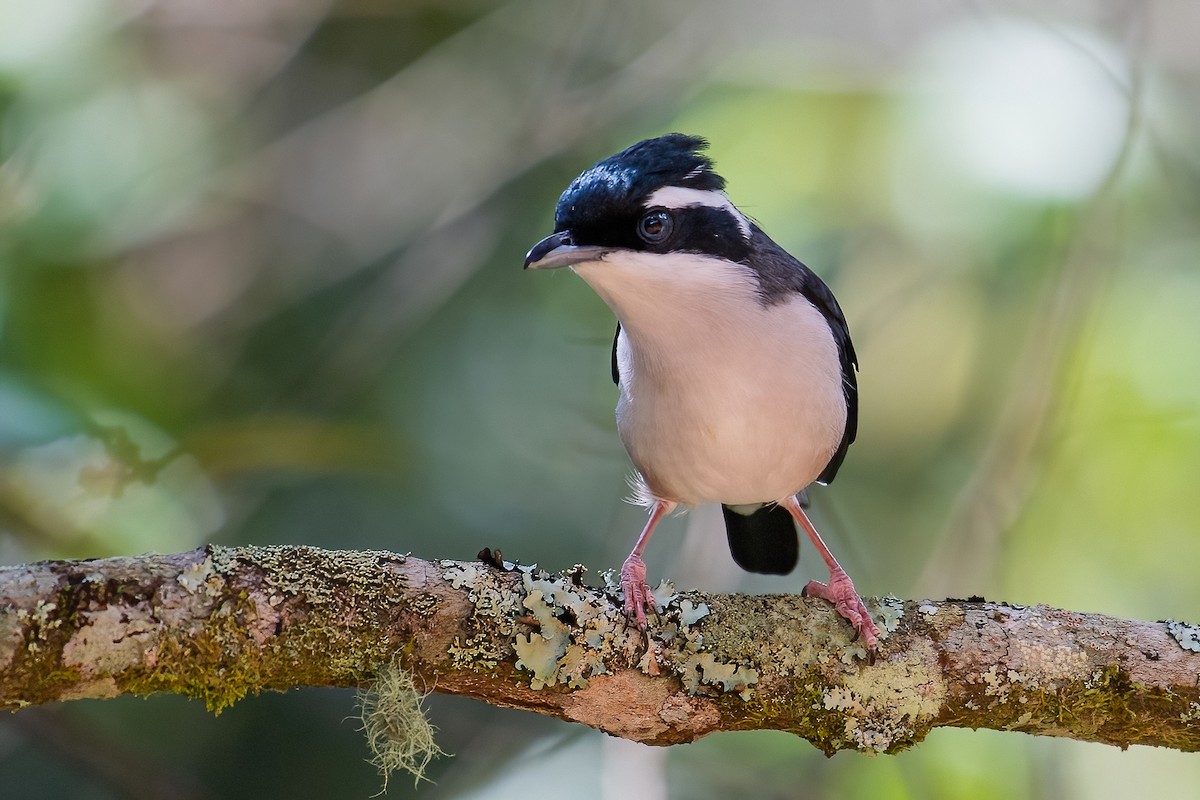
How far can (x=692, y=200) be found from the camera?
369 cm

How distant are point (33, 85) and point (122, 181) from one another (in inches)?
24.7

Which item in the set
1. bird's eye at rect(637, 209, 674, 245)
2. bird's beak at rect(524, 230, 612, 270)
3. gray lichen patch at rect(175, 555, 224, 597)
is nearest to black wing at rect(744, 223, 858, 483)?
bird's eye at rect(637, 209, 674, 245)

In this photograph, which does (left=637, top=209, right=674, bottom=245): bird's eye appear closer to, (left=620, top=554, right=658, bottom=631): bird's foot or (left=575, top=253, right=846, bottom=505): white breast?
(left=575, top=253, right=846, bottom=505): white breast

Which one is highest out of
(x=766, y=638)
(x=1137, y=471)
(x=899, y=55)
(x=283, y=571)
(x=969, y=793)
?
(x=899, y=55)

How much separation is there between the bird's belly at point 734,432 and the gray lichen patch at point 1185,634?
1.27 meters

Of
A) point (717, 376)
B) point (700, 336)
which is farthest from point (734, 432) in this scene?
point (700, 336)

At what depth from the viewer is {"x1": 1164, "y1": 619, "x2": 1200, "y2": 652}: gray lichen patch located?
3470 mm

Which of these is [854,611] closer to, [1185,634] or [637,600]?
[637,600]

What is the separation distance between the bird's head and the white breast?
60mm

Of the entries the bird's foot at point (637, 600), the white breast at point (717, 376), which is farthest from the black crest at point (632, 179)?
the bird's foot at point (637, 600)

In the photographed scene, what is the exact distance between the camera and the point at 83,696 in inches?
103

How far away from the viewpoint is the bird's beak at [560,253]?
3.38 metres

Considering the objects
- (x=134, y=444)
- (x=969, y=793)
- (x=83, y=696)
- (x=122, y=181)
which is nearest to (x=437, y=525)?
(x=134, y=444)

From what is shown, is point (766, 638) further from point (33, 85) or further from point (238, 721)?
point (33, 85)
